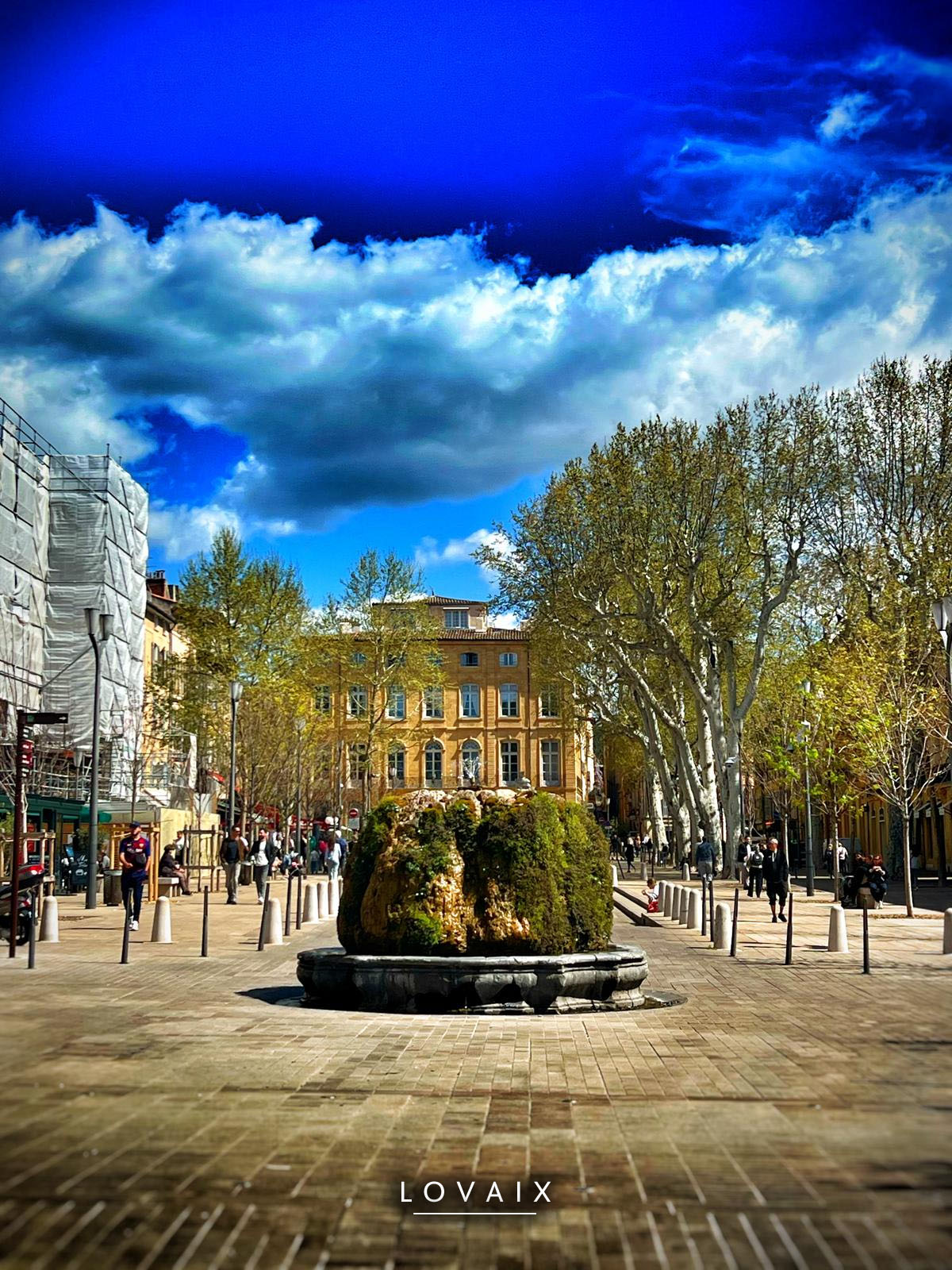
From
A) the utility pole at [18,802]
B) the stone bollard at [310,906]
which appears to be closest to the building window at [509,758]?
the stone bollard at [310,906]

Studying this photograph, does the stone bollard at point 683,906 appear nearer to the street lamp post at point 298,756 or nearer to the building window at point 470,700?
the street lamp post at point 298,756

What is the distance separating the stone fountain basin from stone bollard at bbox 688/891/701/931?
1203cm

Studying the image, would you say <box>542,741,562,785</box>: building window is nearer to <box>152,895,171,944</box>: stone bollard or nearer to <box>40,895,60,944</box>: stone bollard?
<box>152,895,171,944</box>: stone bollard

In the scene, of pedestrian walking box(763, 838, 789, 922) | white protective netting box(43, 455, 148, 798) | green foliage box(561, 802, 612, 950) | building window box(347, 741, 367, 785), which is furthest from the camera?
building window box(347, 741, 367, 785)

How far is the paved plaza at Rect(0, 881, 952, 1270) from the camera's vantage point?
5164mm

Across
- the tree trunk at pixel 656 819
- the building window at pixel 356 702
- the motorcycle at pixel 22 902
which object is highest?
the building window at pixel 356 702

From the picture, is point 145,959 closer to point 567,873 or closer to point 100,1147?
point 567,873

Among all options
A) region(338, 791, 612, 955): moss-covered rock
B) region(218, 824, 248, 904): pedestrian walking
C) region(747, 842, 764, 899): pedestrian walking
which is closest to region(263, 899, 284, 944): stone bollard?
region(338, 791, 612, 955): moss-covered rock

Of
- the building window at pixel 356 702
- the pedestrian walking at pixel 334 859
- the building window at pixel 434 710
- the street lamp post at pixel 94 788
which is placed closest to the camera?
the street lamp post at pixel 94 788

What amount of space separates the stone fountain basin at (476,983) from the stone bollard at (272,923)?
7680mm

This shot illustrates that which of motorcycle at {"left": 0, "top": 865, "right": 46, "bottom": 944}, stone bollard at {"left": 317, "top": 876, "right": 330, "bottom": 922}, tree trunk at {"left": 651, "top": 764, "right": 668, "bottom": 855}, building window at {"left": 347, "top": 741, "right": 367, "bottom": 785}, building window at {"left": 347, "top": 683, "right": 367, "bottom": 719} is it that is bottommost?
stone bollard at {"left": 317, "top": 876, "right": 330, "bottom": 922}

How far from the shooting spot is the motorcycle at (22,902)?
19.2 m

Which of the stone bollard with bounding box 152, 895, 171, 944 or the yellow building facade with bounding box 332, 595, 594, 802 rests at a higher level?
the yellow building facade with bounding box 332, 595, 594, 802

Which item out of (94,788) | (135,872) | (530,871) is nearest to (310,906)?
(135,872)
